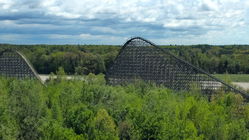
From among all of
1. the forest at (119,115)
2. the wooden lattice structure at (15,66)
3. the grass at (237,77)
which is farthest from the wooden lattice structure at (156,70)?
the grass at (237,77)

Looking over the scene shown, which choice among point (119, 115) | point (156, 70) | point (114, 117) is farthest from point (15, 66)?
point (119, 115)

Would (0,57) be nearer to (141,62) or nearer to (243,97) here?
(141,62)

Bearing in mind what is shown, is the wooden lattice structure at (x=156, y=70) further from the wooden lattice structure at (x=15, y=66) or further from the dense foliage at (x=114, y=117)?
the wooden lattice structure at (x=15, y=66)

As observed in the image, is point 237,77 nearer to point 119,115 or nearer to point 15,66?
point 15,66

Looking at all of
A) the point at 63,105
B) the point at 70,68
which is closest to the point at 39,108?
the point at 63,105

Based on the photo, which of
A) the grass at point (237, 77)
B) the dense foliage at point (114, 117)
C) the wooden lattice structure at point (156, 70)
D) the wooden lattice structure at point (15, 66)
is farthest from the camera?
the grass at point (237, 77)

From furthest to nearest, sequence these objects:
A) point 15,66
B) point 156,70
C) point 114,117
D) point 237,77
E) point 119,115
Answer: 1. point 237,77
2. point 15,66
3. point 156,70
4. point 114,117
5. point 119,115
